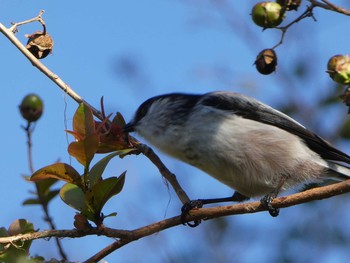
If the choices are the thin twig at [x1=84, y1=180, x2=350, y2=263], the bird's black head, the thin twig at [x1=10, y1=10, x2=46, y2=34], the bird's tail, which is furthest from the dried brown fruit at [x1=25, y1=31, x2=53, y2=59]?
the bird's tail

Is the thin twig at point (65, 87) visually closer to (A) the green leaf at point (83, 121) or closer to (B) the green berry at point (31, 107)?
(A) the green leaf at point (83, 121)

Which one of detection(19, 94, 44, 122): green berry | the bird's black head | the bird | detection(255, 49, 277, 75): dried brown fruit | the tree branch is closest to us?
the tree branch

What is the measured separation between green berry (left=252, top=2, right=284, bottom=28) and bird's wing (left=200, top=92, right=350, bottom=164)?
92 cm

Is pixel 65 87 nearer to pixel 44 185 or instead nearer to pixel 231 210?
pixel 44 185

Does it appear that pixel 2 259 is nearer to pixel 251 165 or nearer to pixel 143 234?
pixel 143 234

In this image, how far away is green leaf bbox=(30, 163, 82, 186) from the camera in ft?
8.32

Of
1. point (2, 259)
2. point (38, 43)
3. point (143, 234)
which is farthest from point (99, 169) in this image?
point (38, 43)

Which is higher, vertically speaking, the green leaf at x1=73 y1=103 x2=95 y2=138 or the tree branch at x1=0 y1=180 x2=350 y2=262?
the green leaf at x1=73 y1=103 x2=95 y2=138

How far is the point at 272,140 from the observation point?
373cm

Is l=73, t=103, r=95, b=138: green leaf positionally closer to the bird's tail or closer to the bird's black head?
the bird's black head

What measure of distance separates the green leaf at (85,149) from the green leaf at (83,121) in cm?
3

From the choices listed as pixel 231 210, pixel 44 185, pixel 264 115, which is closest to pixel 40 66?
pixel 44 185

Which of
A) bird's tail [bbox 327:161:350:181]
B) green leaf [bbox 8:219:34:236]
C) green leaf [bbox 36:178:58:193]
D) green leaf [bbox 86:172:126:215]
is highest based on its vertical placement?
green leaf [bbox 86:172:126:215]

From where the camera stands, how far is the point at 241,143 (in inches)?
141
